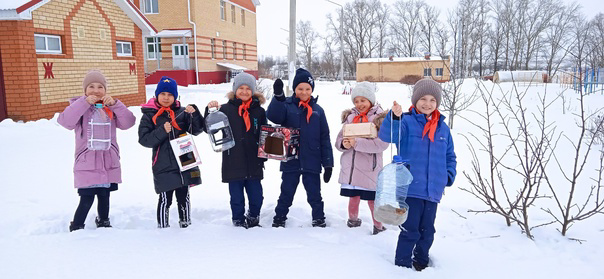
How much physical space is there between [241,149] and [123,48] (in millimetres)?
11937

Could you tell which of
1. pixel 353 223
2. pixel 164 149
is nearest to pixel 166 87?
pixel 164 149

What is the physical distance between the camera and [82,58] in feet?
37.6

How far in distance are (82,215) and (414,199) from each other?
291 cm

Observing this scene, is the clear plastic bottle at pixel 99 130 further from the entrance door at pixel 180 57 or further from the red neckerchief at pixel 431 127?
the entrance door at pixel 180 57

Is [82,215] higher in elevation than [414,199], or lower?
lower

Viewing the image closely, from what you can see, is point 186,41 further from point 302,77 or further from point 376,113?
point 376,113

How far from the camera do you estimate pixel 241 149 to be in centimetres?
370

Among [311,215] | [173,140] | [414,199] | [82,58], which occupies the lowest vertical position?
[311,215]

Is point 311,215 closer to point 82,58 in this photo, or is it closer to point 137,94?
point 82,58

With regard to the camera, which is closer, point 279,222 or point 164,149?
point 164,149

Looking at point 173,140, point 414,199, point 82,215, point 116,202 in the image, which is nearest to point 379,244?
point 414,199

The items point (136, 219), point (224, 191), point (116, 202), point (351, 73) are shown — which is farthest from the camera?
point (351, 73)

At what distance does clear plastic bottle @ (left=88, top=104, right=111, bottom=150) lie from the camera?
A: 3480 millimetres

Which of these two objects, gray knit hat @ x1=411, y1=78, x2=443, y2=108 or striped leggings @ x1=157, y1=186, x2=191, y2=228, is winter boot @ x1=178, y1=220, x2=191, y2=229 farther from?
gray knit hat @ x1=411, y1=78, x2=443, y2=108
